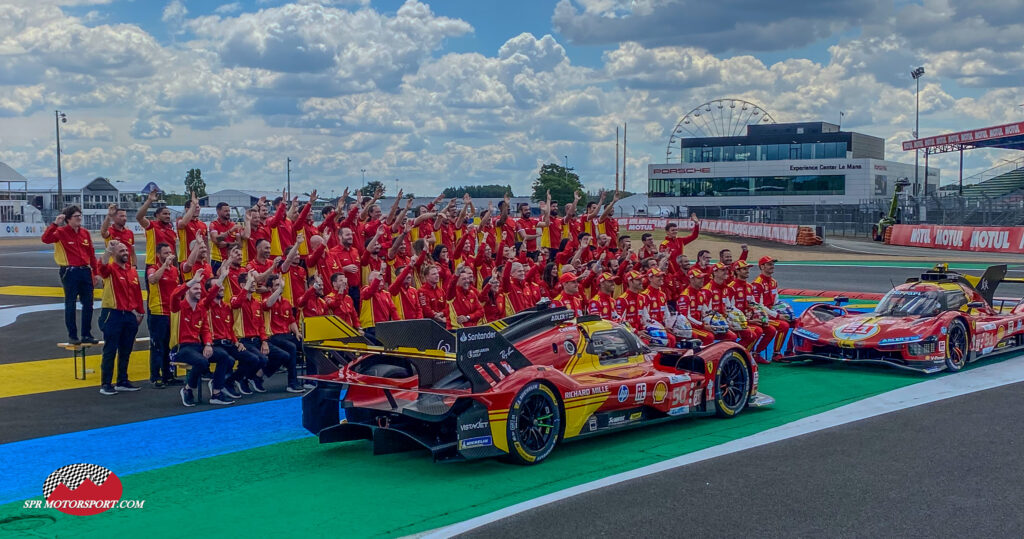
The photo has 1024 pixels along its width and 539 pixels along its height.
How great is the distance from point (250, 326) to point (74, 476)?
379 centimetres

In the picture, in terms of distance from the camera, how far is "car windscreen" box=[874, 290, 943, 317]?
13312 mm

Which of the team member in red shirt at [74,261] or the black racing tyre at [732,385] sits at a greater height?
the team member in red shirt at [74,261]

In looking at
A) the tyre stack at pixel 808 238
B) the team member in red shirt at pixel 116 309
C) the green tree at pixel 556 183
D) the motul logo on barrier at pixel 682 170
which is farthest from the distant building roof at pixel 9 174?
the team member in red shirt at pixel 116 309

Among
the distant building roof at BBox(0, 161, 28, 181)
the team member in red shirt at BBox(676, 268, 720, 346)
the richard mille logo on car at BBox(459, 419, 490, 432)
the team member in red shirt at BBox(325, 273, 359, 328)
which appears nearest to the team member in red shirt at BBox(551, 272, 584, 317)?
the team member in red shirt at BBox(676, 268, 720, 346)

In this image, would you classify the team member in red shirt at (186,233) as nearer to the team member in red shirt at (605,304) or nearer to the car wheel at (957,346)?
the team member in red shirt at (605,304)

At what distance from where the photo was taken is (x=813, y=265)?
32.9 metres

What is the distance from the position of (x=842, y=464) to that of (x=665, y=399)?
197cm

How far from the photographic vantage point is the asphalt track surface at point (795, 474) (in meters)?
6.49

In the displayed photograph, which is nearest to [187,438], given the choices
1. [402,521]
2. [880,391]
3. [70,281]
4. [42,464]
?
[42,464]

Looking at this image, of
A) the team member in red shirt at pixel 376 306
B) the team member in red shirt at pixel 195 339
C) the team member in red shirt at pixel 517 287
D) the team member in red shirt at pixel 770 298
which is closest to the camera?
the team member in red shirt at pixel 195 339

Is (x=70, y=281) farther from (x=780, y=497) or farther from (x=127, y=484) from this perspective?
(x=780, y=497)

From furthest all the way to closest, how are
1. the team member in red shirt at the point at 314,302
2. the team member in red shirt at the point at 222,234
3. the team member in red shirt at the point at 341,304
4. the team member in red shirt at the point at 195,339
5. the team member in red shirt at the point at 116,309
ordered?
1. the team member in red shirt at the point at 222,234
2. the team member in red shirt at the point at 341,304
3. the team member in red shirt at the point at 314,302
4. the team member in red shirt at the point at 116,309
5. the team member in red shirt at the point at 195,339

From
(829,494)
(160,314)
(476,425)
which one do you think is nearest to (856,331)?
(829,494)

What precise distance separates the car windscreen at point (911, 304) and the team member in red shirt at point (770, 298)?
4.76 ft
